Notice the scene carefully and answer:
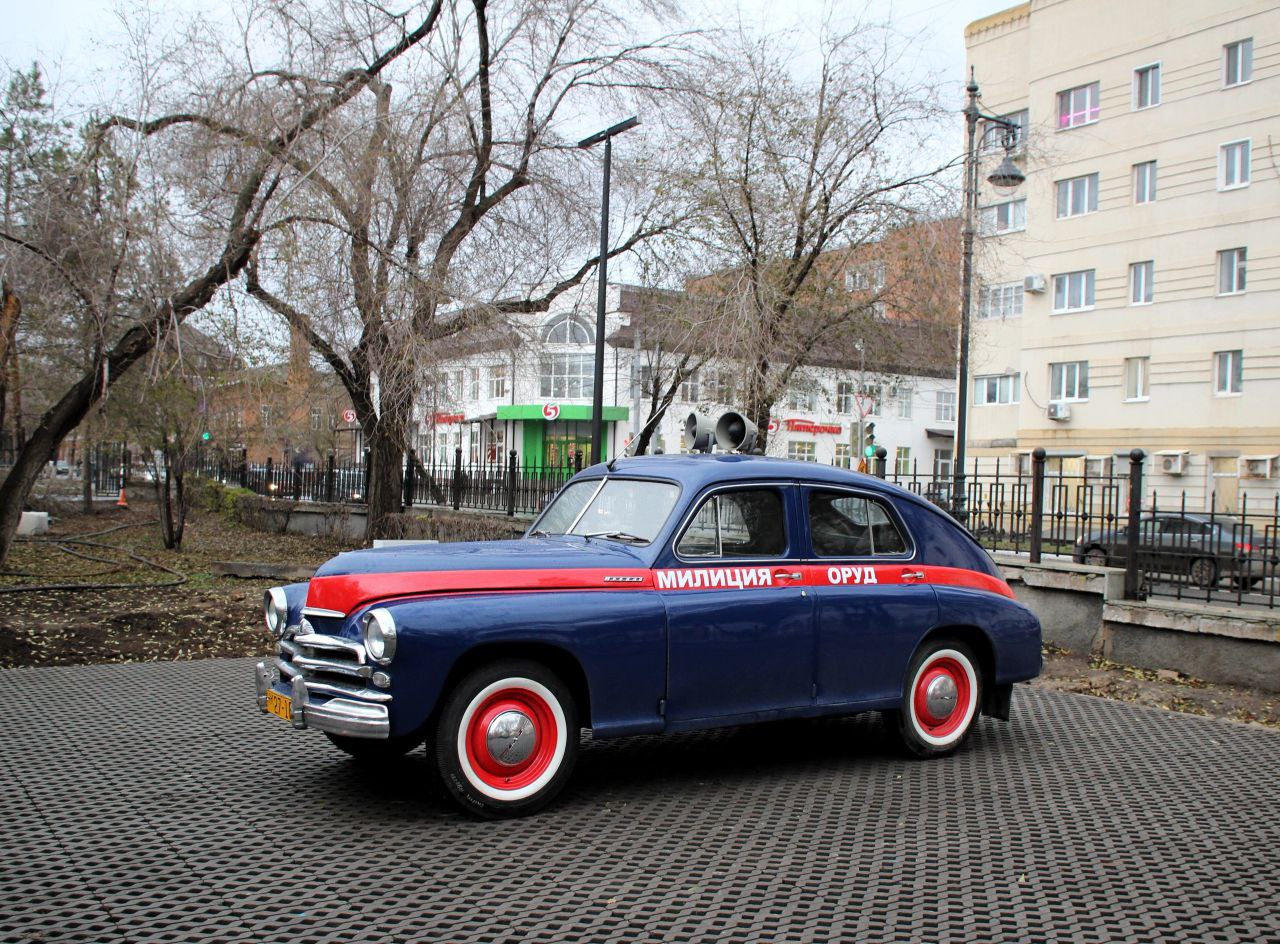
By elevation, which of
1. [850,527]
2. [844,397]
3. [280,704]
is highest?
[844,397]

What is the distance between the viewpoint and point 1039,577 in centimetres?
1093

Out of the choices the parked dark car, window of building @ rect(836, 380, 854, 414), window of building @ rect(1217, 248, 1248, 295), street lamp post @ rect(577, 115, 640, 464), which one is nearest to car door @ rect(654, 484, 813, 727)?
the parked dark car

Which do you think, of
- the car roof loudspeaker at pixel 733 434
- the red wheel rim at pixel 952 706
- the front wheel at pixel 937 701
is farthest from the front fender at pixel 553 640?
the car roof loudspeaker at pixel 733 434

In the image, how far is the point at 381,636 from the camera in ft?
16.5

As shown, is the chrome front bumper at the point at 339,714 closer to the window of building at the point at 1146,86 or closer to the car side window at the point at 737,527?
the car side window at the point at 737,527

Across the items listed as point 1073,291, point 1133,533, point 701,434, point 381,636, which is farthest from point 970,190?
point 1073,291

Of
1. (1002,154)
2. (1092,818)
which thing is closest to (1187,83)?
(1002,154)

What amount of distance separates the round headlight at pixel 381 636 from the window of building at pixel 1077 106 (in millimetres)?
32906

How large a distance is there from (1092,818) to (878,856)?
55.2 inches

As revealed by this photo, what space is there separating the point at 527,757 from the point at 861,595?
2.31 meters

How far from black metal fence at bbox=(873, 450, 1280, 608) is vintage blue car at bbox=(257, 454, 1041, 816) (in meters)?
3.43

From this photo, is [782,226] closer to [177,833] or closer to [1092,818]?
[1092,818]

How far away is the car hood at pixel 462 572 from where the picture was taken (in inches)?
206

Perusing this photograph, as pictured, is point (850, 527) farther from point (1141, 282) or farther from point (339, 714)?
point (1141, 282)
